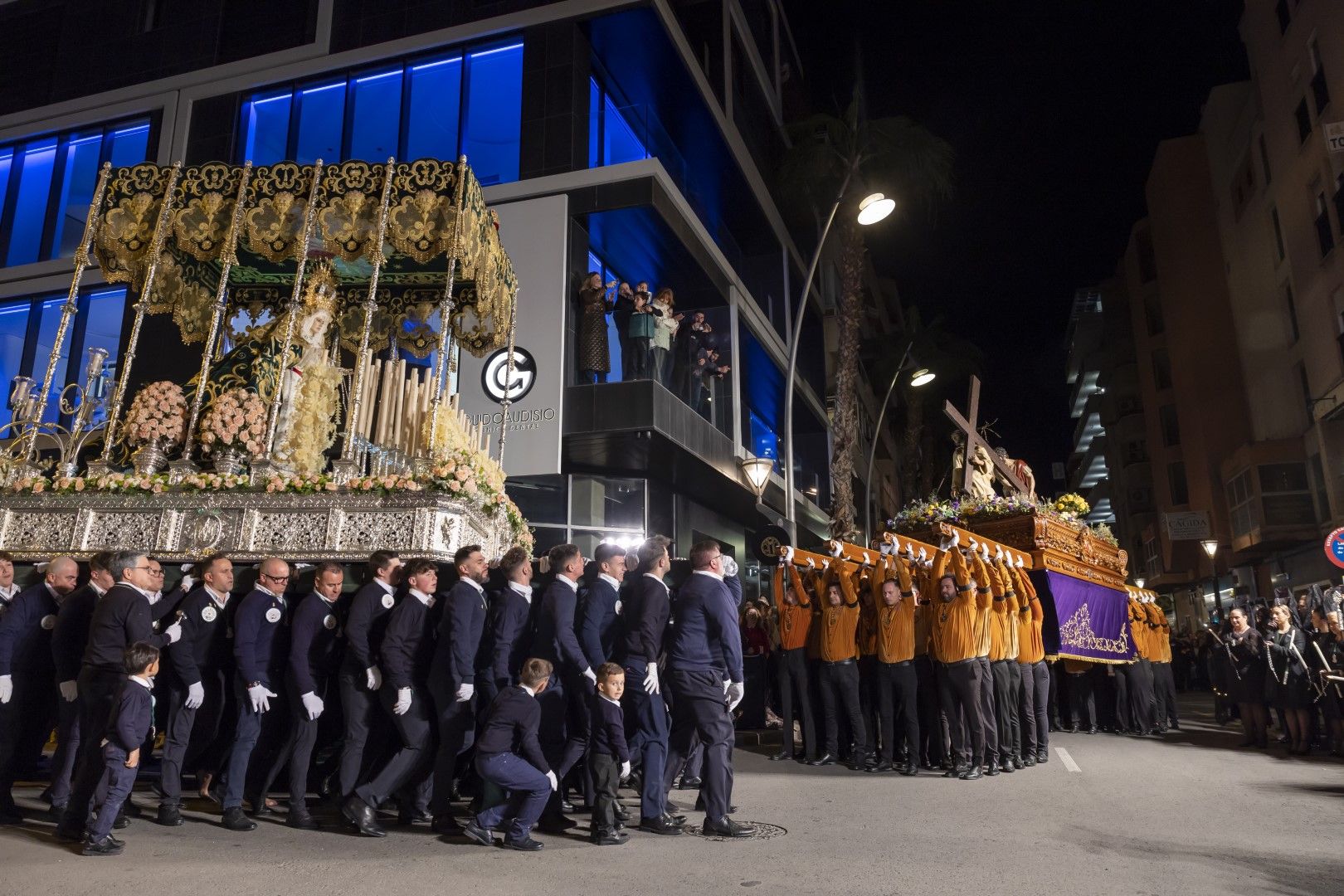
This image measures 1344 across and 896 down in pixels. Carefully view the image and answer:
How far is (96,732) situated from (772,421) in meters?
28.2

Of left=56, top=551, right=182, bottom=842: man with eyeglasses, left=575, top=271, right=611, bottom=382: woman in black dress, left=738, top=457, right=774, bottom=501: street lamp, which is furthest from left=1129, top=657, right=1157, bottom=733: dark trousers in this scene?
left=56, top=551, right=182, bottom=842: man with eyeglasses

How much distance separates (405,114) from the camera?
2044cm

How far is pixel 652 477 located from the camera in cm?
2116

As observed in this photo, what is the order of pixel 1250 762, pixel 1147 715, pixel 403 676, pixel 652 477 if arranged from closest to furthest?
pixel 403 676
pixel 1250 762
pixel 1147 715
pixel 652 477

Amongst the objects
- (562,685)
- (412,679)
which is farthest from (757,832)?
(412,679)

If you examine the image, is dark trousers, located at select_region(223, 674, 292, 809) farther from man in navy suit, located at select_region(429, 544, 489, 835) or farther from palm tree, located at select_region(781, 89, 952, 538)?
palm tree, located at select_region(781, 89, 952, 538)

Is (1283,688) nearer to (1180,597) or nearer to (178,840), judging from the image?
(178,840)

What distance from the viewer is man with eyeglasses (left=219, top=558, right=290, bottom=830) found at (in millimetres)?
6707

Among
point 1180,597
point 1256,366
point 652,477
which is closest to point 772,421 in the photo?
point 652,477

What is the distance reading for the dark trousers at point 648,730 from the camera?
22.2ft

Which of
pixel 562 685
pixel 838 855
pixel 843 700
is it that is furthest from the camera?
pixel 843 700

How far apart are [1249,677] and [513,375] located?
43.1 ft

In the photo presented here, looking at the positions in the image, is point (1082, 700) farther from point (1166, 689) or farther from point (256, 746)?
point (256, 746)

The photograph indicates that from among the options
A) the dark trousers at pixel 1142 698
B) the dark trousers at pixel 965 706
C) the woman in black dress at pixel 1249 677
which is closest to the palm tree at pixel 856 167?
the dark trousers at pixel 1142 698
